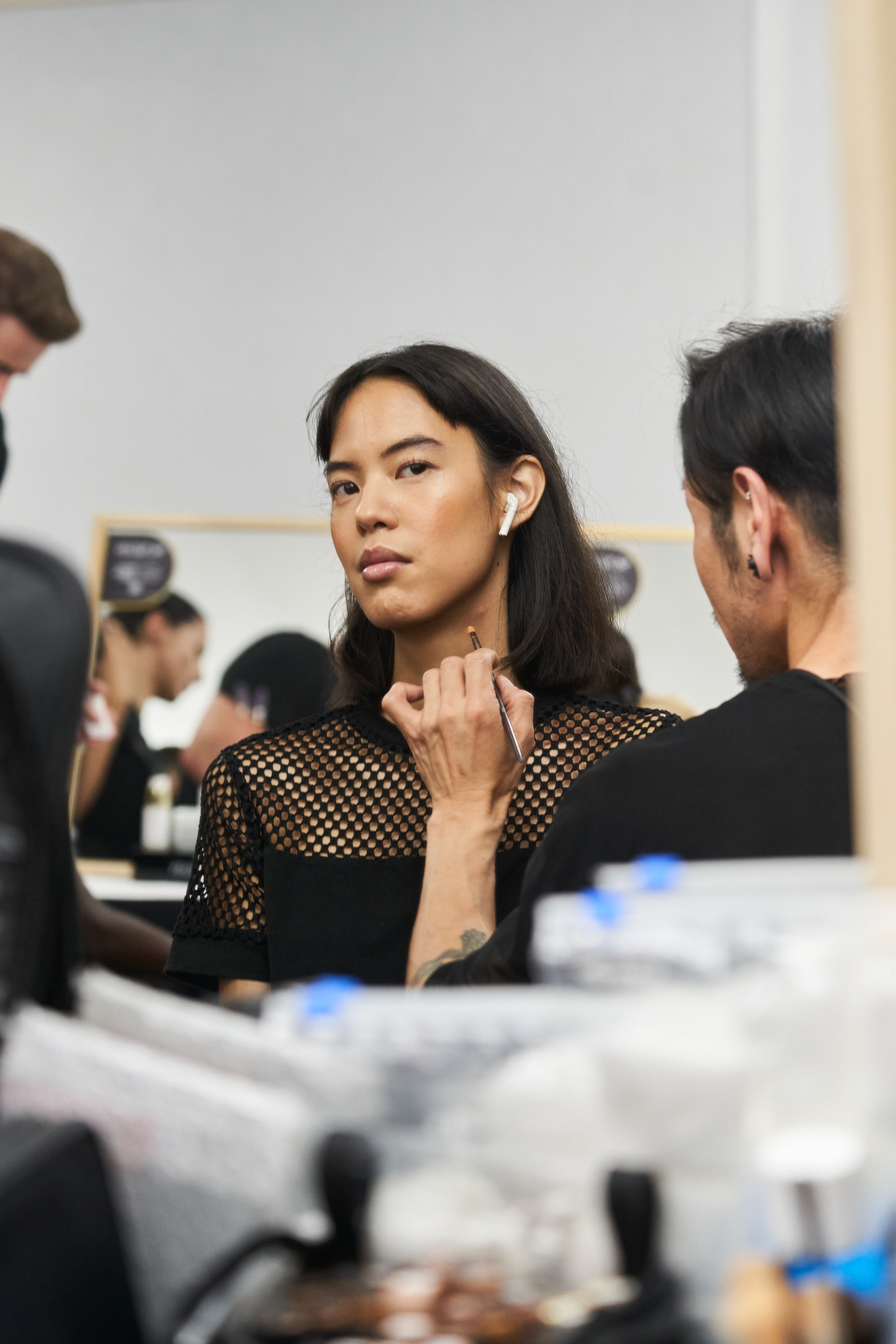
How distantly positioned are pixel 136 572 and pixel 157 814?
1.94ft

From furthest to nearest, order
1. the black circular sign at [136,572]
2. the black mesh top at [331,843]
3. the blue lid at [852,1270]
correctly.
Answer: the black circular sign at [136,572] < the black mesh top at [331,843] < the blue lid at [852,1270]

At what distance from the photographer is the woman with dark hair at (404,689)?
3.91ft

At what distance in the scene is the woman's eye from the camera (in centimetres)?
129

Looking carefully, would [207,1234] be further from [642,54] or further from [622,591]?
[642,54]

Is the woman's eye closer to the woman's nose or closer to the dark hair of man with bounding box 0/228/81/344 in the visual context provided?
the woman's nose

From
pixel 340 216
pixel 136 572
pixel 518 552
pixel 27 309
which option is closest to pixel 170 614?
pixel 136 572

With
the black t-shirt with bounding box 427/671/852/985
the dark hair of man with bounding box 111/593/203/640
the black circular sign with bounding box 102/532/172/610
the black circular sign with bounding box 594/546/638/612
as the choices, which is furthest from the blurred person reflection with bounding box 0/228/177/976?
the black t-shirt with bounding box 427/671/852/985

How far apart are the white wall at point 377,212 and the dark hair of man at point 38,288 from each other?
0.05 meters

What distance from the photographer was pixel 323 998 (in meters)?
0.38

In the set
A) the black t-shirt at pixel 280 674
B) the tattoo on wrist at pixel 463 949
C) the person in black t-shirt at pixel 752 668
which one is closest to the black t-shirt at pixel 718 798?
the person in black t-shirt at pixel 752 668

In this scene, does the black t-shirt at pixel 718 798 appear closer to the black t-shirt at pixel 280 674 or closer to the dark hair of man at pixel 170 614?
the black t-shirt at pixel 280 674

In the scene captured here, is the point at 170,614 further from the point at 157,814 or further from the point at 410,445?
the point at 410,445

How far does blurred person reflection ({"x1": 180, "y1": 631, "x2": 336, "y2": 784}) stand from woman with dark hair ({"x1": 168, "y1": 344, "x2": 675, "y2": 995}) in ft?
5.06

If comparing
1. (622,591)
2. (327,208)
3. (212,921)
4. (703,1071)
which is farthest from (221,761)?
(327,208)
